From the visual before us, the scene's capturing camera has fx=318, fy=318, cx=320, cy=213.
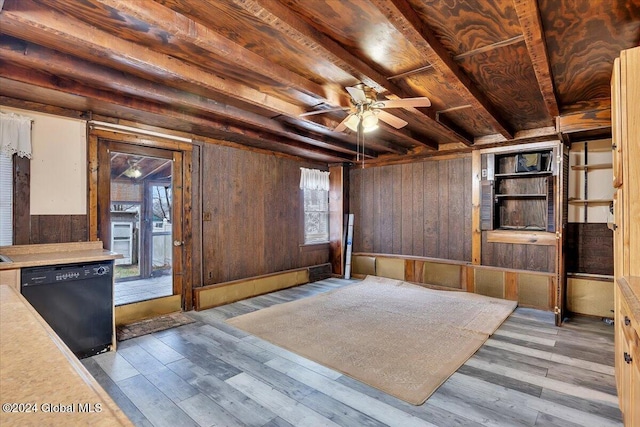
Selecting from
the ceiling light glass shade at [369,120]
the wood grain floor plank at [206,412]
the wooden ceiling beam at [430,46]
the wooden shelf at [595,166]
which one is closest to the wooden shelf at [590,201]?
the wooden shelf at [595,166]

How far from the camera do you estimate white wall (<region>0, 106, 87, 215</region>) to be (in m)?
3.10

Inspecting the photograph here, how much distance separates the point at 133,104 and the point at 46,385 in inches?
122

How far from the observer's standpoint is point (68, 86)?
2.72 meters

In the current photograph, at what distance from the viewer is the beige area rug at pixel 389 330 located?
2.62 metres

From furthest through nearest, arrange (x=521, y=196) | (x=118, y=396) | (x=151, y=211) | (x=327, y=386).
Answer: (x=151, y=211) < (x=521, y=196) < (x=327, y=386) < (x=118, y=396)

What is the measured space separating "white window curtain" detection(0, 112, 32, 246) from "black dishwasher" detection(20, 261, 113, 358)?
777mm

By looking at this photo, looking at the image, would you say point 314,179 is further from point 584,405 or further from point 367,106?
point 584,405

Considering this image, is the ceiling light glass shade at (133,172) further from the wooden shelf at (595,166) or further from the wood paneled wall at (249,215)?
the wooden shelf at (595,166)

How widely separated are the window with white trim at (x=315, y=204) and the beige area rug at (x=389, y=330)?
1542mm

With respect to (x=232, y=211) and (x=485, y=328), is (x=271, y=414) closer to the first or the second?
(x=485, y=328)

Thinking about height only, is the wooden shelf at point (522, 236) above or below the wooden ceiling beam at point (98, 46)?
below

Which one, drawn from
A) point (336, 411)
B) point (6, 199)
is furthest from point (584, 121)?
point (6, 199)

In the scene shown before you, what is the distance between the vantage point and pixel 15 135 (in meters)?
2.94

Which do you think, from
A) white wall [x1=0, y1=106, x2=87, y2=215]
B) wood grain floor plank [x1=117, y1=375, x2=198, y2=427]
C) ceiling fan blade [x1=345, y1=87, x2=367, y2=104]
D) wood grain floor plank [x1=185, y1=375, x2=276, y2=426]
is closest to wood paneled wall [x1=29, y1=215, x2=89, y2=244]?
white wall [x1=0, y1=106, x2=87, y2=215]
